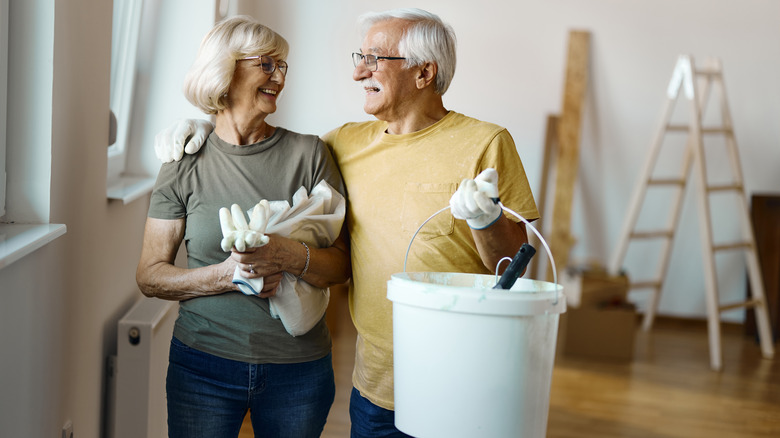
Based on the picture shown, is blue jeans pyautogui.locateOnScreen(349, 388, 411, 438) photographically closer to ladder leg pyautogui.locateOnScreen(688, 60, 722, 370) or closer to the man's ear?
the man's ear

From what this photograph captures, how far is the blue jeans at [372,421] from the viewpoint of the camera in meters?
1.58

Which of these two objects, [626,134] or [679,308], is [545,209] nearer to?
[626,134]

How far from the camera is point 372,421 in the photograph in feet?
5.24

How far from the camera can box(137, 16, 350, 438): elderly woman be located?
151 centimetres

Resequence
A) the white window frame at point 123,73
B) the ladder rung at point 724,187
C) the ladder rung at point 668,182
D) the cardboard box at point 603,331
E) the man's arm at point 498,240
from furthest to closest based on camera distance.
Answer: the ladder rung at point 668,182 → the ladder rung at point 724,187 → the cardboard box at point 603,331 → the white window frame at point 123,73 → the man's arm at point 498,240

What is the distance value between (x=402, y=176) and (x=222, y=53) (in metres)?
0.43

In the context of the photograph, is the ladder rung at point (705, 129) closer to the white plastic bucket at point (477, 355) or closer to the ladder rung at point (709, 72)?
the ladder rung at point (709, 72)

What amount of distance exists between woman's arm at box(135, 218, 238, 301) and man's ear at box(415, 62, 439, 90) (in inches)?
21.9

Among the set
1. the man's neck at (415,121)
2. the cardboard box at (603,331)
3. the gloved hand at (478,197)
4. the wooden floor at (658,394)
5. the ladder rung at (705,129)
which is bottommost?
the wooden floor at (658,394)

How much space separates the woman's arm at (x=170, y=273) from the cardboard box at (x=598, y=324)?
3.08 m

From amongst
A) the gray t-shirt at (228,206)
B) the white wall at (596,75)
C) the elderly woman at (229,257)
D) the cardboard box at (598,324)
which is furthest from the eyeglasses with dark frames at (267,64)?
the white wall at (596,75)

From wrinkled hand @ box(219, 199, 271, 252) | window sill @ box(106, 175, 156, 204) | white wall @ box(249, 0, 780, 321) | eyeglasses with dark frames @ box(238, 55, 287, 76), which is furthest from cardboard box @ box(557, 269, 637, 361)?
wrinkled hand @ box(219, 199, 271, 252)

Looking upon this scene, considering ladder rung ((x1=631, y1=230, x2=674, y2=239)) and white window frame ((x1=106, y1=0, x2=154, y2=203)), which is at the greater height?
white window frame ((x1=106, y1=0, x2=154, y2=203))

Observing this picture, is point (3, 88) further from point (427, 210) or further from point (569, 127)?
point (569, 127)
